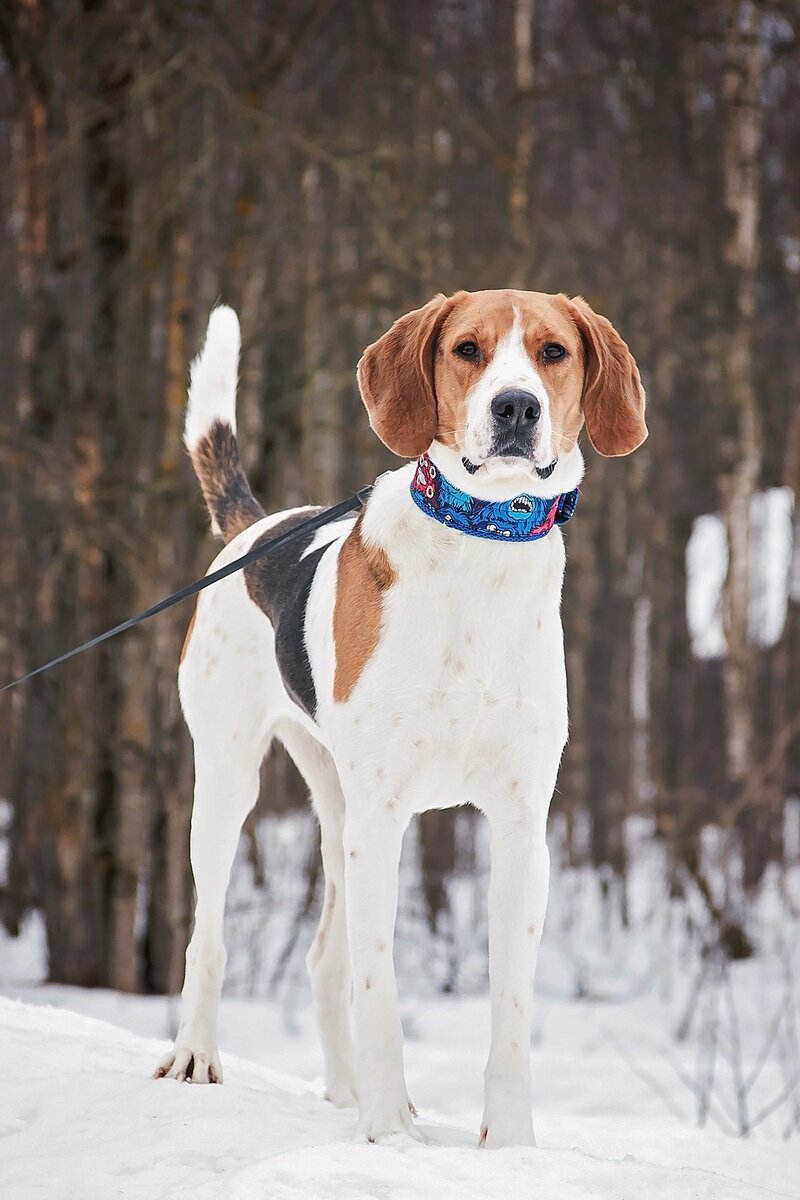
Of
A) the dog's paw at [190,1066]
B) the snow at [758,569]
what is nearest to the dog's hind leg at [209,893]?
the dog's paw at [190,1066]

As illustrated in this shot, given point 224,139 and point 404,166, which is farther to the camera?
point 404,166

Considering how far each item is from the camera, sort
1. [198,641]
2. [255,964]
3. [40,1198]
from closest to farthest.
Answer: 1. [40,1198]
2. [198,641]
3. [255,964]

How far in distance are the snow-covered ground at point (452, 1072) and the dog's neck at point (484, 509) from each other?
1.31m

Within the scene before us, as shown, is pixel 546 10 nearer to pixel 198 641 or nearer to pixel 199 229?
pixel 199 229

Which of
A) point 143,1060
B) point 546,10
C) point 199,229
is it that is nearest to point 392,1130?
point 143,1060

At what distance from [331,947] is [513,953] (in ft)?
3.32

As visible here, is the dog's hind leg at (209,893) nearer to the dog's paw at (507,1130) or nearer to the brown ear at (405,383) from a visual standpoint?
the dog's paw at (507,1130)

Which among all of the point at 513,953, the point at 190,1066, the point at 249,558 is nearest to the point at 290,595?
the point at 249,558

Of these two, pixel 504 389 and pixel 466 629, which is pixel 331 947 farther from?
pixel 504 389

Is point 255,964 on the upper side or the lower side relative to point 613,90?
lower

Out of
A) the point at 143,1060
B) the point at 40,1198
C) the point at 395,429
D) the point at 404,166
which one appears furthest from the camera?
the point at 404,166

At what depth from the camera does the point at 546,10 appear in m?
10.9

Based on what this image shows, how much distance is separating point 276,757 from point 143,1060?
592 cm

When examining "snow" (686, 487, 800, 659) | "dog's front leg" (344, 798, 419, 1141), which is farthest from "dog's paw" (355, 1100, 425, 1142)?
"snow" (686, 487, 800, 659)
